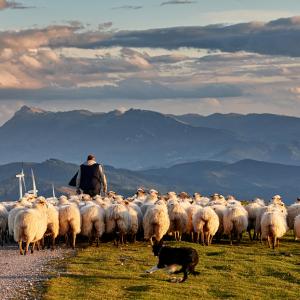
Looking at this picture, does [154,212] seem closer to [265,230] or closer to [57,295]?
[265,230]

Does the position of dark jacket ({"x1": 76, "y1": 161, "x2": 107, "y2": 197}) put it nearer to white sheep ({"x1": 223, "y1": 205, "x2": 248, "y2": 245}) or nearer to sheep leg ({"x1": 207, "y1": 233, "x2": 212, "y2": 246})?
sheep leg ({"x1": 207, "y1": 233, "x2": 212, "y2": 246})

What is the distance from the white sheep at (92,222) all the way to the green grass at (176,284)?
999 millimetres

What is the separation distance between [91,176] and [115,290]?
17.8 m

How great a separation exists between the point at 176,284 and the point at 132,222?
10.5m

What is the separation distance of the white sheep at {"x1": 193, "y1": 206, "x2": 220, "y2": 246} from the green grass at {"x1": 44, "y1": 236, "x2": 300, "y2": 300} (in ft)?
5.33

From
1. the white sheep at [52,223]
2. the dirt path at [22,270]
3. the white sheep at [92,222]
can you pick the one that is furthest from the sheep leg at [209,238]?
the white sheep at [52,223]

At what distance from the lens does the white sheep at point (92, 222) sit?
95.9 feet

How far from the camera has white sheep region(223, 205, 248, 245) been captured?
3148 centimetres

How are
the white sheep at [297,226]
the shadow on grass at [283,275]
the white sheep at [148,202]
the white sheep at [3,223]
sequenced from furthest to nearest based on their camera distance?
the white sheep at [148,202] → the white sheep at [297,226] → the white sheep at [3,223] → the shadow on grass at [283,275]

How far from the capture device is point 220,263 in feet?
79.9

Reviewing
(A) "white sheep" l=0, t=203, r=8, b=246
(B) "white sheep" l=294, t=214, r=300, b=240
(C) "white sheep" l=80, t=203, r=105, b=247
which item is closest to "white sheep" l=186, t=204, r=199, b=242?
(C) "white sheep" l=80, t=203, r=105, b=247

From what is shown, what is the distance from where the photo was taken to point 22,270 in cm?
2170

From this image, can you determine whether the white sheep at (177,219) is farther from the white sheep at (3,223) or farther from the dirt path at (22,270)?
the white sheep at (3,223)

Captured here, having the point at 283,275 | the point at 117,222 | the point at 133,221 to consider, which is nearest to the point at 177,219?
the point at 133,221
